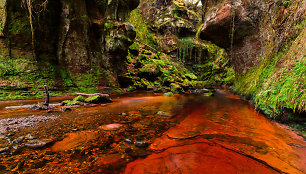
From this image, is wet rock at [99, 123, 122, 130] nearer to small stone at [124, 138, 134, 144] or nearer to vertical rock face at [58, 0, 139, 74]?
small stone at [124, 138, 134, 144]

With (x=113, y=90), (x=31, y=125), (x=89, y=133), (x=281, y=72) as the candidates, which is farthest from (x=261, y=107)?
(x=113, y=90)

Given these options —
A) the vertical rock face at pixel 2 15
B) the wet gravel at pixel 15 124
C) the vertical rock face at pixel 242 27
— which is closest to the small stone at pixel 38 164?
the wet gravel at pixel 15 124

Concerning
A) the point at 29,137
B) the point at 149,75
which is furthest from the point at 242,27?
the point at 29,137

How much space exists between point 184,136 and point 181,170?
881mm

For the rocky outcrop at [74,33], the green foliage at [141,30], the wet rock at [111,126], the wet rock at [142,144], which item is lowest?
the wet rock at [111,126]

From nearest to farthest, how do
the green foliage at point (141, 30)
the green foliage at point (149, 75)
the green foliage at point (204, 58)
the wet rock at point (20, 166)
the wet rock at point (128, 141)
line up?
the wet rock at point (20, 166), the wet rock at point (128, 141), the green foliage at point (149, 75), the green foliage at point (141, 30), the green foliage at point (204, 58)

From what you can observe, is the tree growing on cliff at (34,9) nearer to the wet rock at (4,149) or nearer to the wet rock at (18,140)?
the wet rock at (18,140)

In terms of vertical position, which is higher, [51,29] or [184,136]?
[51,29]

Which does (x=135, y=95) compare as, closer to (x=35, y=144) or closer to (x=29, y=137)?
(x=29, y=137)

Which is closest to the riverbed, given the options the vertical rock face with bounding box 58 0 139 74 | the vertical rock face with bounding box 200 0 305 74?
the vertical rock face with bounding box 200 0 305 74

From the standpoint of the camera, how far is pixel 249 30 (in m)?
7.70

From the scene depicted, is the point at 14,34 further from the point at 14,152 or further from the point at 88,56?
the point at 14,152

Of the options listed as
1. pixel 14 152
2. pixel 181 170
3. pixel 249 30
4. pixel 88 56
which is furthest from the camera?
pixel 88 56

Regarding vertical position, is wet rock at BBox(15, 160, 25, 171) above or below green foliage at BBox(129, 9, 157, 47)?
below
